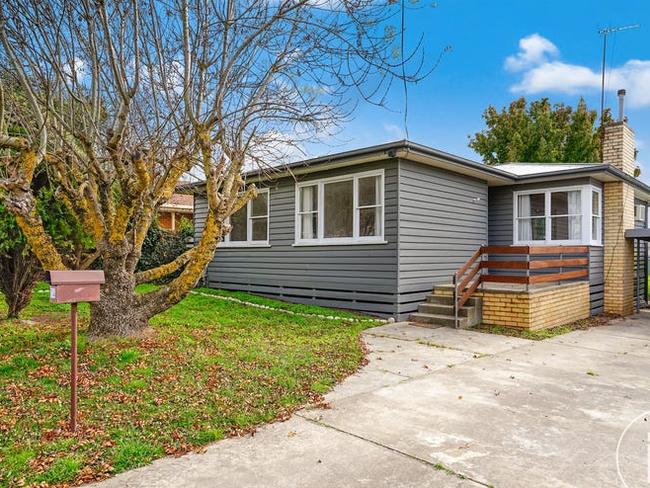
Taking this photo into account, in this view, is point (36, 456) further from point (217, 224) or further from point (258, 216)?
point (258, 216)

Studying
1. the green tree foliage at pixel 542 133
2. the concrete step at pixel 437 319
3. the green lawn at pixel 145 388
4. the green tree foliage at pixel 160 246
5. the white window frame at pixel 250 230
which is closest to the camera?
the green lawn at pixel 145 388

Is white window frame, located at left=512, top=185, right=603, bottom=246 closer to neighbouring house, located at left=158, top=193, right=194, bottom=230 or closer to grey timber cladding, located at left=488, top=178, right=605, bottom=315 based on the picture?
grey timber cladding, located at left=488, top=178, right=605, bottom=315

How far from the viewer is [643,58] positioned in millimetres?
17281

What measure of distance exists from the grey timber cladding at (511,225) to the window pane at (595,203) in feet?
0.75

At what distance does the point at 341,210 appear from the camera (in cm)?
1023

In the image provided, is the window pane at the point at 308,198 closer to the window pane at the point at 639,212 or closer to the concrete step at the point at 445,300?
the concrete step at the point at 445,300

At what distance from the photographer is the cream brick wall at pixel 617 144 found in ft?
39.5

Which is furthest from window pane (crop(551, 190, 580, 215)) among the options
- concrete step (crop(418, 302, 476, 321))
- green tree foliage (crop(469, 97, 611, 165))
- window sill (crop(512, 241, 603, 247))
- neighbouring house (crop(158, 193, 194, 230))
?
green tree foliage (crop(469, 97, 611, 165))

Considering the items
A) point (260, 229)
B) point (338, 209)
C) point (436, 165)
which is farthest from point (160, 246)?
point (436, 165)

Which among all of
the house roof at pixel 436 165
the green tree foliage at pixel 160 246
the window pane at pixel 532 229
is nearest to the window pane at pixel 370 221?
the house roof at pixel 436 165

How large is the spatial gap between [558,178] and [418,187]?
380 centimetres

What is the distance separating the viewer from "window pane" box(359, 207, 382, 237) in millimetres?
9430

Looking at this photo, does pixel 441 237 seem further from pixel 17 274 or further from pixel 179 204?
pixel 179 204

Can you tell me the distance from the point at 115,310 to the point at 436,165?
6.69m
